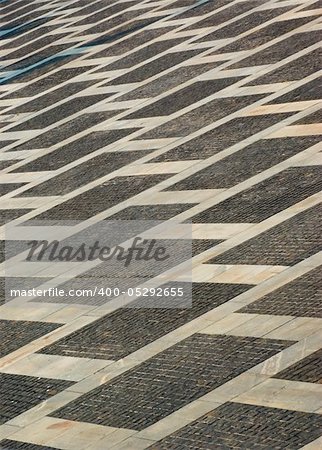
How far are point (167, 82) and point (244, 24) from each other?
214 inches

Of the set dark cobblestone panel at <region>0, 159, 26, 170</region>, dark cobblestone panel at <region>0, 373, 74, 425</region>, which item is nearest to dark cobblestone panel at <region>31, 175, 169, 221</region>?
dark cobblestone panel at <region>0, 159, 26, 170</region>

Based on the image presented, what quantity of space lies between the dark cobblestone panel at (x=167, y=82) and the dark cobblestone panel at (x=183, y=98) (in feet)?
2.97

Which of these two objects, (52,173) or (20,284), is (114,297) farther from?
(52,173)

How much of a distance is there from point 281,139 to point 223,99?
4.79 meters

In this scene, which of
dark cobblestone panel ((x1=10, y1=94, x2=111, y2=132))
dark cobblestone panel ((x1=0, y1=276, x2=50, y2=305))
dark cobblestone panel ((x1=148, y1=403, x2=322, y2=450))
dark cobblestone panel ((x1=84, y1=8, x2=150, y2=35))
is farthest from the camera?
dark cobblestone panel ((x1=84, y1=8, x2=150, y2=35))

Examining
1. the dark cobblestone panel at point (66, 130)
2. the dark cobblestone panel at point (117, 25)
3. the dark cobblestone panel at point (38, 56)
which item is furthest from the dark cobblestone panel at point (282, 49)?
the dark cobblestone panel at point (38, 56)

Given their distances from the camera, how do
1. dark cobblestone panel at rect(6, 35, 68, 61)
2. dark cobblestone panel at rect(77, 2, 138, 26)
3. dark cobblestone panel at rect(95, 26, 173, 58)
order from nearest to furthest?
dark cobblestone panel at rect(95, 26, 173, 58)
dark cobblestone panel at rect(6, 35, 68, 61)
dark cobblestone panel at rect(77, 2, 138, 26)

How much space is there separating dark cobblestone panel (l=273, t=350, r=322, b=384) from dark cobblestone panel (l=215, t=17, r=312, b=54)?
20.0 meters

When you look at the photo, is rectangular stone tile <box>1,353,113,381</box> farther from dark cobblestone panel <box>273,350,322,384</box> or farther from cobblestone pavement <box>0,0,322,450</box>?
dark cobblestone panel <box>273,350,322,384</box>

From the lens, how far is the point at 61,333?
62.0ft

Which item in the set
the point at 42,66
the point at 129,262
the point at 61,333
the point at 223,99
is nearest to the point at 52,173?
the point at 223,99

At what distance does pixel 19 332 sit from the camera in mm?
19609

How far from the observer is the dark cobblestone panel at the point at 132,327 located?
58.5ft

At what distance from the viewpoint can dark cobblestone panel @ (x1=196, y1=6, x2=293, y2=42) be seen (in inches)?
1428
